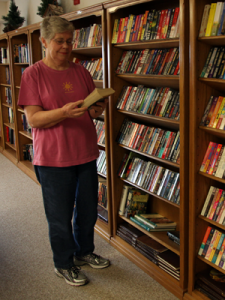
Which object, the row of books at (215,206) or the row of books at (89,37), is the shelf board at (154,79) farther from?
the row of books at (215,206)

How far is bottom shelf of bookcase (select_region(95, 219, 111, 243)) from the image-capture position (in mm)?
2575

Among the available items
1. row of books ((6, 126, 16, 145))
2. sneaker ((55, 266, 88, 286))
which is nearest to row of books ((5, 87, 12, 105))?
row of books ((6, 126, 16, 145))

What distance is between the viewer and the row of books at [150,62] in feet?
6.03

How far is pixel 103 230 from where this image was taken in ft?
8.66

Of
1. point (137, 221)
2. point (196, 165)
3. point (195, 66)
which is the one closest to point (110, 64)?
point (195, 66)

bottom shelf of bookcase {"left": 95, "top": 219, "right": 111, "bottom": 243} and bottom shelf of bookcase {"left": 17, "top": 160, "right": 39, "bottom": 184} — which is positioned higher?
bottom shelf of bookcase {"left": 95, "top": 219, "right": 111, "bottom": 243}

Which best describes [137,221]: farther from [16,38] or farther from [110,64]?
[16,38]

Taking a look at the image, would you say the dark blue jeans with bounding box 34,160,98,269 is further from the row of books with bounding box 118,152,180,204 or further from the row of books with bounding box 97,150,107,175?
the row of books with bounding box 97,150,107,175

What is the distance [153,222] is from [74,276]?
638 mm

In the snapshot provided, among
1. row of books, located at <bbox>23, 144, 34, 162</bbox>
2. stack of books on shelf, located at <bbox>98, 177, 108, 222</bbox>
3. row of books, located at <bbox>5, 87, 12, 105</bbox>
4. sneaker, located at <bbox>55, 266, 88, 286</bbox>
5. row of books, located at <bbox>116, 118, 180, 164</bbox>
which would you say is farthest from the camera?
row of books, located at <bbox>5, 87, 12, 105</bbox>

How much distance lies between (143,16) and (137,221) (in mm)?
1361

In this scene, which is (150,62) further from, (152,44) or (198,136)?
(198,136)

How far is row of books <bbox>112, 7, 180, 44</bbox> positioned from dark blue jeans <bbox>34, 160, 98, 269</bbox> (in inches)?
32.9

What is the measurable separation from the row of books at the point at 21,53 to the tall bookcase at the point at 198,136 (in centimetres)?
293
